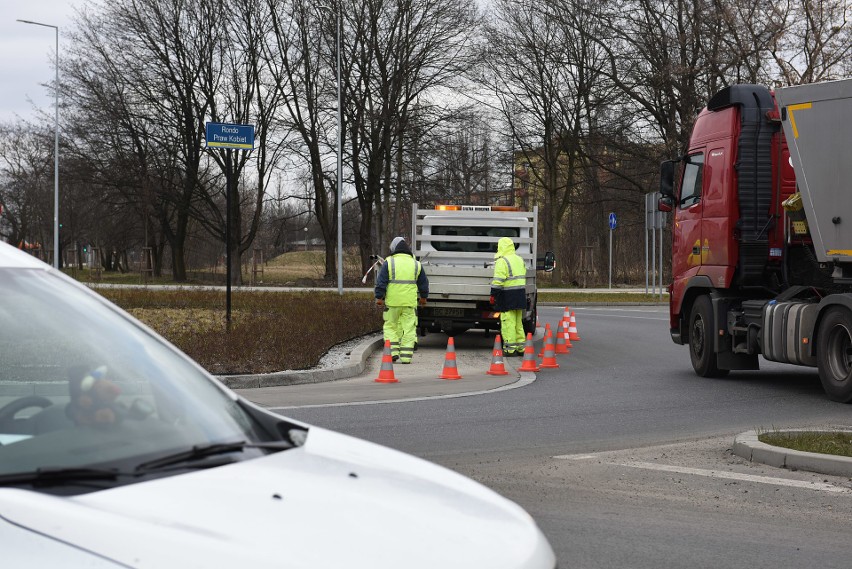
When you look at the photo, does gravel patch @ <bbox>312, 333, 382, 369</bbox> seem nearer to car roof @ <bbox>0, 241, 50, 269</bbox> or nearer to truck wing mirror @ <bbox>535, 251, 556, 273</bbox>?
truck wing mirror @ <bbox>535, 251, 556, 273</bbox>

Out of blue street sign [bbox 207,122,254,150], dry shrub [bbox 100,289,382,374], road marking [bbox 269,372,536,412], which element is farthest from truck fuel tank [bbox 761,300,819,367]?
blue street sign [bbox 207,122,254,150]

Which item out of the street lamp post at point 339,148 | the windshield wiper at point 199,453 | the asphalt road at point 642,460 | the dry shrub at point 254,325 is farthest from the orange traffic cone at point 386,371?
the street lamp post at point 339,148

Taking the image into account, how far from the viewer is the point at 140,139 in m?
→ 49.2

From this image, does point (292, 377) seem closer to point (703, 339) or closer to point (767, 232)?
point (703, 339)

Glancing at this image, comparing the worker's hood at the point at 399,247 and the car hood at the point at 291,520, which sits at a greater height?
the worker's hood at the point at 399,247

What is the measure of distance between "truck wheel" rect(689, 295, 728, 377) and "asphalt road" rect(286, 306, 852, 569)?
0.72 ft

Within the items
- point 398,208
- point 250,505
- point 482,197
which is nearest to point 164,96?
point 398,208

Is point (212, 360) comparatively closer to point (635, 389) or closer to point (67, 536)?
point (635, 389)

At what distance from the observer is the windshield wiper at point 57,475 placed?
8.19 feet

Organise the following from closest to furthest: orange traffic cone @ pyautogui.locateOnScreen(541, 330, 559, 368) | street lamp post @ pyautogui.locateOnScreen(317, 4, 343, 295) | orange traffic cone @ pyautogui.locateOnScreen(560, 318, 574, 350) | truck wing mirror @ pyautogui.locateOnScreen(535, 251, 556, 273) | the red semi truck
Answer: the red semi truck < orange traffic cone @ pyautogui.locateOnScreen(541, 330, 559, 368) < orange traffic cone @ pyautogui.locateOnScreen(560, 318, 574, 350) < truck wing mirror @ pyautogui.locateOnScreen(535, 251, 556, 273) < street lamp post @ pyautogui.locateOnScreen(317, 4, 343, 295)

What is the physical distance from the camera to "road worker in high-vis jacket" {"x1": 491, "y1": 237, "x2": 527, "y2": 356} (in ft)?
55.9

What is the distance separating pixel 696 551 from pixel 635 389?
783 centimetres

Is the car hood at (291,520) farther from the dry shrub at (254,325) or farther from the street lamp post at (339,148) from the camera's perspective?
the street lamp post at (339,148)

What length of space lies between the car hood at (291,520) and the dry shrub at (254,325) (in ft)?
35.4
